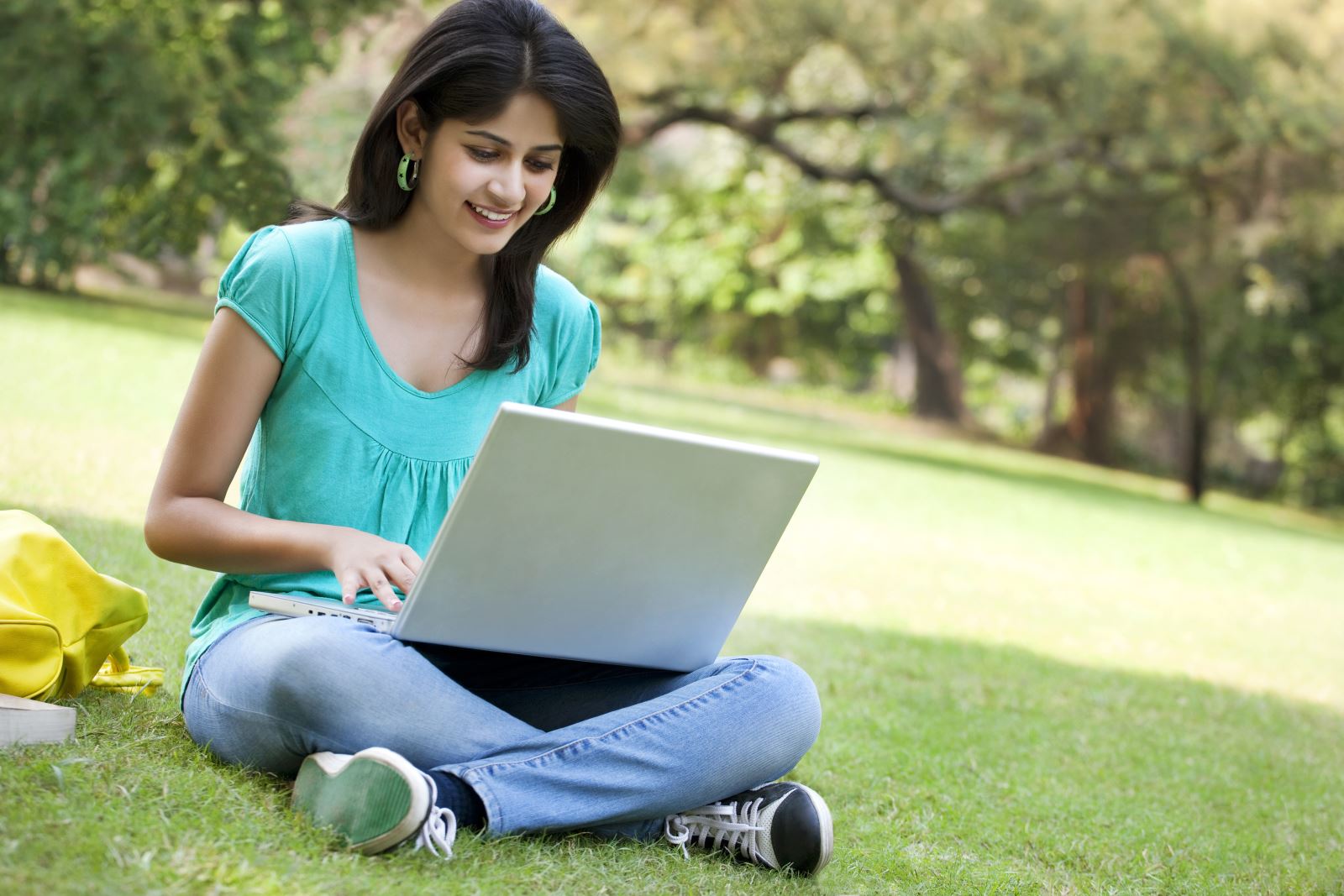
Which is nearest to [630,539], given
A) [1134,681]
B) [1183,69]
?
[1134,681]

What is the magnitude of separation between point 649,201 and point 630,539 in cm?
2355

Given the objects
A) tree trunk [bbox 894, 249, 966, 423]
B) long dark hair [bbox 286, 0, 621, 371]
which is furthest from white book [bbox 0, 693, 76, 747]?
tree trunk [bbox 894, 249, 966, 423]

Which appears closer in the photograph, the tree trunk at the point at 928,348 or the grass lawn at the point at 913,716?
the grass lawn at the point at 913,716

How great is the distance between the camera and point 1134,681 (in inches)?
197

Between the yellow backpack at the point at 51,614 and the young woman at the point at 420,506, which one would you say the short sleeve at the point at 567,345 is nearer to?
the young woman at the point at 420,506

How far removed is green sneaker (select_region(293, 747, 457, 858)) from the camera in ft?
6.10

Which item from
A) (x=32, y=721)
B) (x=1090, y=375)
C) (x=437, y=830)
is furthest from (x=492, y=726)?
(x=1090, y=375)

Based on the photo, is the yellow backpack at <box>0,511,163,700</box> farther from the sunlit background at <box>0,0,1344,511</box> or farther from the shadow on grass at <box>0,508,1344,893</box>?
the sunlit background at <box>0,0,1344,511</box>

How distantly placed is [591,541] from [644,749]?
0.35 meters

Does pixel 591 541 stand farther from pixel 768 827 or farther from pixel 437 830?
pixel 768 827

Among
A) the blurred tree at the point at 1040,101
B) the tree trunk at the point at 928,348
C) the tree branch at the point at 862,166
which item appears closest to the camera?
the blurred tree at the point at 1040,101

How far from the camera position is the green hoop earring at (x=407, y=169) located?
235cm

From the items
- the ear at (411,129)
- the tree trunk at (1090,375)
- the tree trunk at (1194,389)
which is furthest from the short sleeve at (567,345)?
the tree trunk at (1090,375)

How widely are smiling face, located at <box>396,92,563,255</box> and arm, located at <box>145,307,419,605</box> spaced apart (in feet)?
1.30
